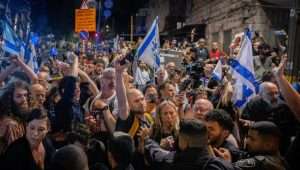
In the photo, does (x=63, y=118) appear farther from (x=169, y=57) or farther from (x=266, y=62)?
(x=169, y=57)

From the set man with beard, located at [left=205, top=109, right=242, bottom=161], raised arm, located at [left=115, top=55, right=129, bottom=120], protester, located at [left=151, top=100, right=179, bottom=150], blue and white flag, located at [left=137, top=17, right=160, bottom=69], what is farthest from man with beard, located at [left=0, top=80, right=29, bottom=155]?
blue and white flag, located at [left=137, top=17, right=160, bottom=69]

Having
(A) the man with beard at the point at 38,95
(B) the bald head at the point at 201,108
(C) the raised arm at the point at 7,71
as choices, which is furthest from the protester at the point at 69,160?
(C) the raised arm at the point at 7,71

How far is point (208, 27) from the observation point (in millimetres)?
25203

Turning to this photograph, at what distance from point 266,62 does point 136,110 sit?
662cm

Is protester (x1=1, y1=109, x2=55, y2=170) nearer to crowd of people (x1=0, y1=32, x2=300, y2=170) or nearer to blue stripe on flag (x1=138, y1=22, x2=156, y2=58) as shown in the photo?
crowd of people (x1=0, y1=32, x2=300, y2=170)

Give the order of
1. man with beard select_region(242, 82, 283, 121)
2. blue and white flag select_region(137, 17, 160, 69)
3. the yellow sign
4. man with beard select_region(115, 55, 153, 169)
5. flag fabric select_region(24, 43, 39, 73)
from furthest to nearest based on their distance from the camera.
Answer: the yellow sign, blue and white flag select_region(137, 17, 160, 69), flag fabric select_region(24, 43, 39, 73), man with beard select_region(242, 82, 283, 121), man with beard select_region(115, 55, 153, 169)

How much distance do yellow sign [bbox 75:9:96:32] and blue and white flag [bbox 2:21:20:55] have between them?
7501mm

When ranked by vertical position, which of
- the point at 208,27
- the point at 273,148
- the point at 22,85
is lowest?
the point at 273,148

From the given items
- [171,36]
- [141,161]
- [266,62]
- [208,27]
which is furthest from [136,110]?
[171,36]

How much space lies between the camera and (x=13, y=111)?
496 cm

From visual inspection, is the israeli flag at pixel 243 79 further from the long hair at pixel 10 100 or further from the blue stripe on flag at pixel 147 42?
the long hair at pixel 10 100

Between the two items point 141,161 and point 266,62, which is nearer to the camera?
point 141,161

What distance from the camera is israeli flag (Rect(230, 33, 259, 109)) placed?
7.03 meters

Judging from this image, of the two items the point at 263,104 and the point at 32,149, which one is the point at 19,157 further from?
the point at 263,104
